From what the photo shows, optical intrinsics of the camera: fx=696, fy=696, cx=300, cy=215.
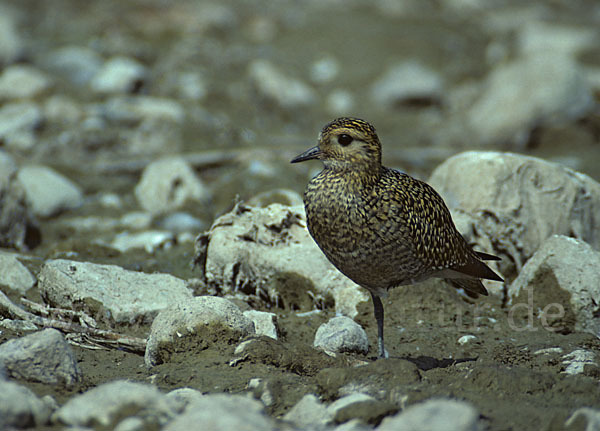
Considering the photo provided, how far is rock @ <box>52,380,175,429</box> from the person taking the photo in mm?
3068

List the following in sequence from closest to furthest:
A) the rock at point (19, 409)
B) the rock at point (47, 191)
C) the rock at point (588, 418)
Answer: the rock at point (19, 409) → the rock at point (588, 418) → the rock at point (47, 191)

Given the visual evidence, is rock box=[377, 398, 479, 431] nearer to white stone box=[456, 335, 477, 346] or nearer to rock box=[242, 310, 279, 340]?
rock box=[242, 310, 279, 340]

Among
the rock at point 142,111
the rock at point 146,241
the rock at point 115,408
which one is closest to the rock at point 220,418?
the rock at point 115,408

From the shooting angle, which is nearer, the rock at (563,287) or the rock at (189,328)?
the rock at (189,328)

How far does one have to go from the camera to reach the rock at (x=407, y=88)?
13945 mm

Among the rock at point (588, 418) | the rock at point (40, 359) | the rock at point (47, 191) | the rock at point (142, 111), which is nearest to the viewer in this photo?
the rock at point (588, 418)

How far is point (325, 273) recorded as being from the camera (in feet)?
19.5

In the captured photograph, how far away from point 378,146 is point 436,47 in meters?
11.9

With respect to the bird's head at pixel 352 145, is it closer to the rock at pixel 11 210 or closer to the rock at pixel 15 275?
the rock at pixel 15 275

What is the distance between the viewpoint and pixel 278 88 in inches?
517

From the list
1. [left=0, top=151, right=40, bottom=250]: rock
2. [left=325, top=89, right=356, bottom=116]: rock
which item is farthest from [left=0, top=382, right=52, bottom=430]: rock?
[left=325, top=89, right=356, bottom=116]: rock

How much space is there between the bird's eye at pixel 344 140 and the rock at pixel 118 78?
→ 8.54 m

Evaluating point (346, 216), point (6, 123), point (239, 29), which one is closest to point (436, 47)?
point (239, 29)

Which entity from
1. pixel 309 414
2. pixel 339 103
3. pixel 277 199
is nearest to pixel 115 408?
pixel 309 414
